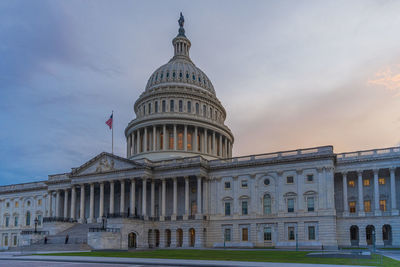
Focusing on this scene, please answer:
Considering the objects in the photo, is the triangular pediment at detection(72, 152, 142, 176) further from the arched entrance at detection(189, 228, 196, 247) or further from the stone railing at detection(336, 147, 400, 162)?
the stone railing at detection(336, 147, 400, 162)

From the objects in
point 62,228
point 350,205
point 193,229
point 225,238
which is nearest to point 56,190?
point 62,228

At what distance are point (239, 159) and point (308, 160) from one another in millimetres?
13362

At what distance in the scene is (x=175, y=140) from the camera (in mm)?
91000

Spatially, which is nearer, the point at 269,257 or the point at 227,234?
the point at 269,257

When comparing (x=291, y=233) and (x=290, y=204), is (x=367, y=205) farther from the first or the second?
(x=291, y=233)

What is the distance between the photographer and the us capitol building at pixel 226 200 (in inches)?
2466

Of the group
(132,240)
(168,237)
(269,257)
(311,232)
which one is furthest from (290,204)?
(269,257)

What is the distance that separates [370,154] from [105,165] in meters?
47.6

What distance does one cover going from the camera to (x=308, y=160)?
65.2 metres

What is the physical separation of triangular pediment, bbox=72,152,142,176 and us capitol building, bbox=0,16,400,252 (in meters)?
0.19

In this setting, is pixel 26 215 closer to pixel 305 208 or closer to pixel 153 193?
pixel 153 193

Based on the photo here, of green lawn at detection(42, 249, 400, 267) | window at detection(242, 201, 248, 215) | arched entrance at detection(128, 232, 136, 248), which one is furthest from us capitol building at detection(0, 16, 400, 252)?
green lawn at detection(42, 249, 400, 267)

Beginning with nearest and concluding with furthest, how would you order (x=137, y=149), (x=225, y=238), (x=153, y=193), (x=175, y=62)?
(x=225, y=238) → (x=153, y=193) → (x=137, y=149) → (x=175, y=62)

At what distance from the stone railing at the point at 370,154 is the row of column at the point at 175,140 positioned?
34061mm
